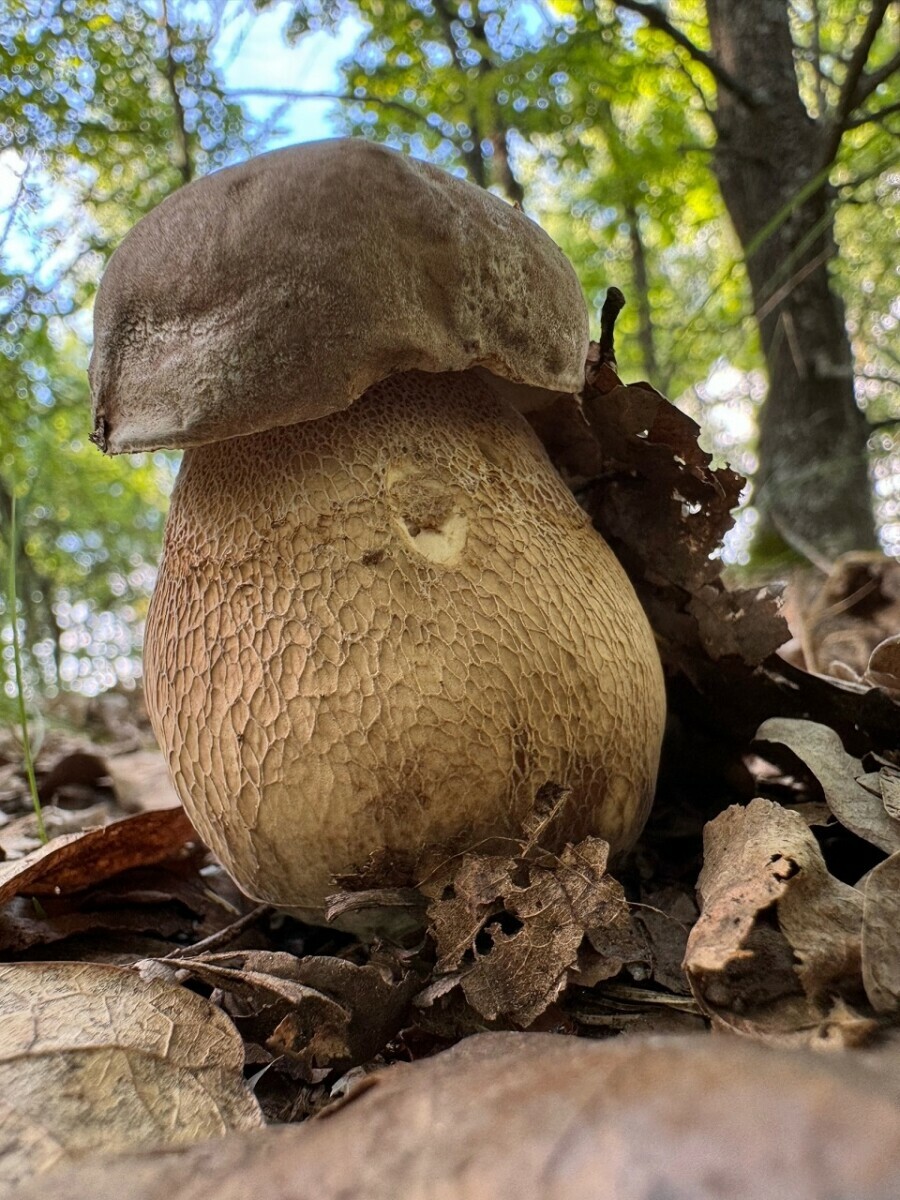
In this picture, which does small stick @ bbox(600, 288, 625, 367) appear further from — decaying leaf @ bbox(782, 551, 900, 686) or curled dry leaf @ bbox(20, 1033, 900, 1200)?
curled dry leaf @ bbox(20, 1033, 900, 1200)

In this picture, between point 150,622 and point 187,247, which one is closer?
point 187,247

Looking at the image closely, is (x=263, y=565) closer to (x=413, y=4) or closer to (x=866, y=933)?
(x=866, y=933)

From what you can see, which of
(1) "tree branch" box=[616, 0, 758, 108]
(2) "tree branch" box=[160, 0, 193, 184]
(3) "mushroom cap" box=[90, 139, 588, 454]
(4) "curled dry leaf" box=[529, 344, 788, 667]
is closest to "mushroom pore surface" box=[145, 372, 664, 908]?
(3) "mushroom cap" box=[90, 139, 588, 454]

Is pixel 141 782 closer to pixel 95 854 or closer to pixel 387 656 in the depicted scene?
pixel 95 854

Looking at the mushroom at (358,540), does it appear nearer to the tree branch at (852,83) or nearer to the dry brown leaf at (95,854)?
the dry brown leaf at (95,854)

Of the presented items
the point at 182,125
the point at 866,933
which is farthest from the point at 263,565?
the point at 182,125

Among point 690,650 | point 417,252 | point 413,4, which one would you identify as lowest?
point 690,650

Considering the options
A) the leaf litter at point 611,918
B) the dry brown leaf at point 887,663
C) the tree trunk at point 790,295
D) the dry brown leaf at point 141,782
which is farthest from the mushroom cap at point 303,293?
the tree trunk at point 790,295
